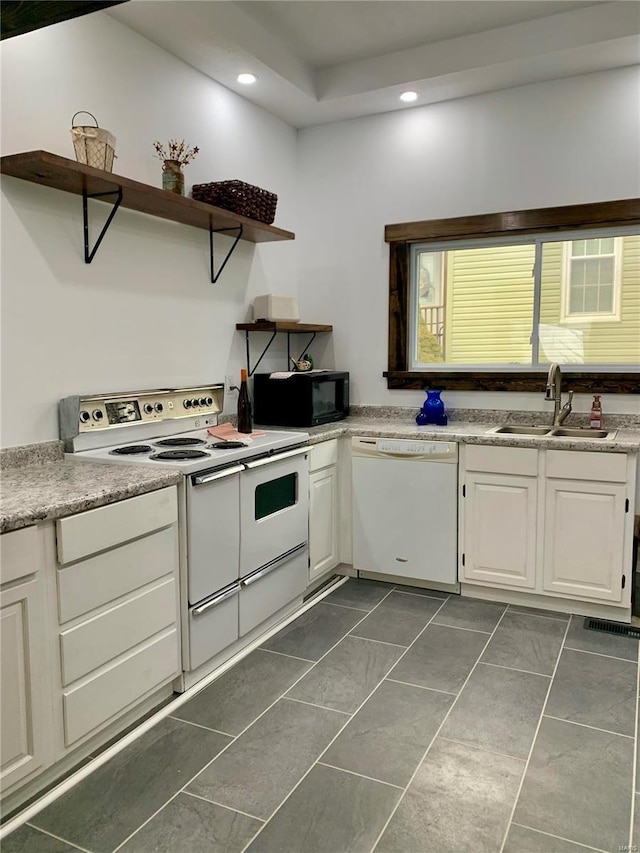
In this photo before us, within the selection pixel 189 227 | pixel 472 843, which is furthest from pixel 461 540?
pixel 189 227

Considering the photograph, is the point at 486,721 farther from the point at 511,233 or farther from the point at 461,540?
the point at 511,233

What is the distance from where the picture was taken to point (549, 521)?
3.18m

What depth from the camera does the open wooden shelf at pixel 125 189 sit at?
2.22 m

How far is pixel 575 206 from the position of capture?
11.5 feet

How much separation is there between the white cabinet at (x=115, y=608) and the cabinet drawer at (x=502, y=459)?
162 centimetres

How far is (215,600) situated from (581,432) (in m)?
2.05

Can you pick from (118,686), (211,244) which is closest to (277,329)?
(211,244)

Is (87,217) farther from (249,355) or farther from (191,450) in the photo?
(249,355)

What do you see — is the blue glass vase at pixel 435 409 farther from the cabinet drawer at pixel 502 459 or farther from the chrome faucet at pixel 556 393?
the chrome faucet at pixel 556 393

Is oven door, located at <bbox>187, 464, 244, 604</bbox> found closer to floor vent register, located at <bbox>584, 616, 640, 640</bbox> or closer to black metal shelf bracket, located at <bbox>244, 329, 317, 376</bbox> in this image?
black metal shelf bracket, located at <bbox>244, 329, 317, 376</bbox>

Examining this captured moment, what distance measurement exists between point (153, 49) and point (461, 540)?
2.79 meters

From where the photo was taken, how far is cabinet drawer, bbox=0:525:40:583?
5.65 feet

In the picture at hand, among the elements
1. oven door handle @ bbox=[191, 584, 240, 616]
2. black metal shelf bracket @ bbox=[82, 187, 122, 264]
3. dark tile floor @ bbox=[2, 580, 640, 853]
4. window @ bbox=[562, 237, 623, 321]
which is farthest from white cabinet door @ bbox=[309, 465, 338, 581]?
window @ bbox=[562, 237, 623, 321]

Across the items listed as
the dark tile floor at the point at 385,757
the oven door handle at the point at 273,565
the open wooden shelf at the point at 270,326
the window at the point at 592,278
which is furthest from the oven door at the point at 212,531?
the window at the point at 592,278
